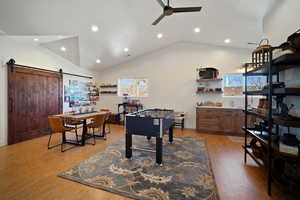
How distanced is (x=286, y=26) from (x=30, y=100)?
6224 mm

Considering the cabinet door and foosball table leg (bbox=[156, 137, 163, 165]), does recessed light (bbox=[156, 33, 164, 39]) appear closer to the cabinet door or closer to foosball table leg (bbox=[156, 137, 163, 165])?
the cabinet door

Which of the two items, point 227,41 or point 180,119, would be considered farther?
point 180,119

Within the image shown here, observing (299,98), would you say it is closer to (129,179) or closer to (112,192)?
(129,179)

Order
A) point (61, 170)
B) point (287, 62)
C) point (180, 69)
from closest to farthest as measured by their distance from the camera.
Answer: point (287, 62) → point (61, 170) → point (180, 69)

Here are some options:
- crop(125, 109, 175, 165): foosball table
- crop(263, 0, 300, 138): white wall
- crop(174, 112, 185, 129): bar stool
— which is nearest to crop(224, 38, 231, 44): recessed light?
crop(263, 0, 300, 138): white wall

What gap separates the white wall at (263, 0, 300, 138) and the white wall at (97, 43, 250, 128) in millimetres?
2523

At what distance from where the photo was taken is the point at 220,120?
4.89 metres

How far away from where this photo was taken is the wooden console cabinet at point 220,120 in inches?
186

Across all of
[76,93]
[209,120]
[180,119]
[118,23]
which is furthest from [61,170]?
[209,120]

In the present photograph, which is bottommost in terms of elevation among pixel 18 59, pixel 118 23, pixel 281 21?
pixel 18 59

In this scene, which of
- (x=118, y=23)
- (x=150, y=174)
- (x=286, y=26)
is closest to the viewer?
(x=286, y=26)

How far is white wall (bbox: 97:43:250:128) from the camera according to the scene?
5.32m

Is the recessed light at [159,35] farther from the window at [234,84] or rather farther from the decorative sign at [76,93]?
the decorative sign at [76,93]

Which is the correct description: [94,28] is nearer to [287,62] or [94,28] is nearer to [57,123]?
[57,123]
